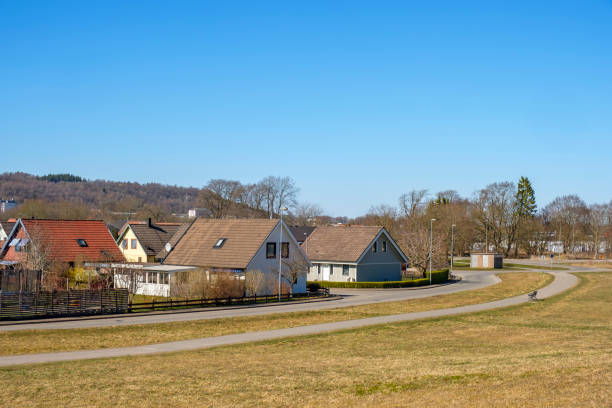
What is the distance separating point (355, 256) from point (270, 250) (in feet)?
48.7

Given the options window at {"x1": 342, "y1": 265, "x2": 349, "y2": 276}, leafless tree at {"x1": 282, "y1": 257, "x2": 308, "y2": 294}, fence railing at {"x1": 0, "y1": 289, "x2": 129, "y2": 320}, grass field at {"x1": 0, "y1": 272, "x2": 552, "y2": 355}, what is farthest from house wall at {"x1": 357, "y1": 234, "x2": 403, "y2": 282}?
fence railing at {"x1": 0, "y1": 289, "x2": 129, "y2": 320}

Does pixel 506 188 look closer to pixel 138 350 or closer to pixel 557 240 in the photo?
pixel 557 240

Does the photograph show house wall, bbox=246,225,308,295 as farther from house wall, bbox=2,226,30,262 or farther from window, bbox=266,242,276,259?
house wall, bbox=2,226,30,262

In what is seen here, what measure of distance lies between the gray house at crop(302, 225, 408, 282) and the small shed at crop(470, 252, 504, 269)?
2963 cm


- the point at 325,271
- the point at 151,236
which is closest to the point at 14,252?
the point at 151,236

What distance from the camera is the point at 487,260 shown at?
90.5 metres

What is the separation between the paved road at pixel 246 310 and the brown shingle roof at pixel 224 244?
21.3 ft

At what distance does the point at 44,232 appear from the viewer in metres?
50.3

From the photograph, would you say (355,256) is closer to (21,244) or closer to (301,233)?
(301,233)

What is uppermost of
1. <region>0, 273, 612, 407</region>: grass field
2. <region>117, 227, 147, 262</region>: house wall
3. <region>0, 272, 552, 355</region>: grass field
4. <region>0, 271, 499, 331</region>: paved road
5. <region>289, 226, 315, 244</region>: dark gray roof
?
<region>289, 226, 315, 244</region>: dark gray roof

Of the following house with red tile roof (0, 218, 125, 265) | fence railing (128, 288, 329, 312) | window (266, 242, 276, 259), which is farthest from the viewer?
house with red tile roof (0, 218, 125, 265)

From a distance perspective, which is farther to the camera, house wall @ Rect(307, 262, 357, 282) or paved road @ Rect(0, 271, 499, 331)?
house wall @ Rect(307, 262, 357, 282)

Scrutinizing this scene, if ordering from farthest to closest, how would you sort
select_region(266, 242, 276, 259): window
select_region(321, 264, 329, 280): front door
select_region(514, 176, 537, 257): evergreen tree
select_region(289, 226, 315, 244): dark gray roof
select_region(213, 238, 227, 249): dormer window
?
1. select_region(514, 176, 537, 257): evergreen tree
2. select_region(289, 226, 315, 244): dark gray roof
3. select_region(321, 264, 329, 280): front door
4. select_region(213, 238, 227, 249): dormer window
5. select_region(266, 242, 276, 259): window

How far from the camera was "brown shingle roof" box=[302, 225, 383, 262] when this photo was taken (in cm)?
6056
